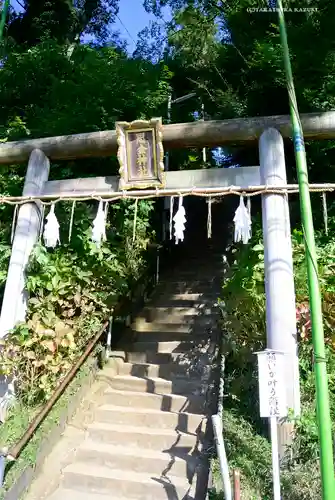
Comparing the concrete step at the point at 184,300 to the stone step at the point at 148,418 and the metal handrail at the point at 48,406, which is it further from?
the stone step at the point at 148,418

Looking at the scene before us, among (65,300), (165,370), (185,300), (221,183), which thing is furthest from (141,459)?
(185,300)

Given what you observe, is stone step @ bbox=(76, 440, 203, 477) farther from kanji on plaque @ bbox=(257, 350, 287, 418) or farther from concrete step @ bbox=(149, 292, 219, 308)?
concrete step @ bbox=(149, 292, 219, 308)

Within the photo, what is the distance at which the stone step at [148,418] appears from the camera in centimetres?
567

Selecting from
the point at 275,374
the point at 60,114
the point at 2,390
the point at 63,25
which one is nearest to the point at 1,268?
the point at 2,390

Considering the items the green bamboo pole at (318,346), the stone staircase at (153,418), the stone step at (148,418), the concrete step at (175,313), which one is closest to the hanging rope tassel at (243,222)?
the green bamboo pole at (318,346)

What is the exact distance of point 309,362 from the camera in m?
5.32

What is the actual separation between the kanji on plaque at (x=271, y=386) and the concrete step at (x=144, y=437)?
170cm

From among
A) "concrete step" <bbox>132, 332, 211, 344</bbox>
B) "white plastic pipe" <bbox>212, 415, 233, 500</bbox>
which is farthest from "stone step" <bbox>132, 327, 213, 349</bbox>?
"white plastic pipe" <bbox>212, 415, 233, 500</bbox>

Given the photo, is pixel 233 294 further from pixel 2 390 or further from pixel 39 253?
pixel 2 390

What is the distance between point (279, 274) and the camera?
5391 millimetres

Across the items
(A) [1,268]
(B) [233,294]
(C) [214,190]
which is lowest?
(B) [233,294]

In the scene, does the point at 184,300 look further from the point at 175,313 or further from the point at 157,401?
the point at 157,401

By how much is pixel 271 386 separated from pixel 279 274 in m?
1.73

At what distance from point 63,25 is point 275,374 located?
13.4 meters
